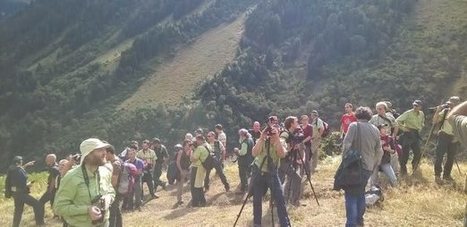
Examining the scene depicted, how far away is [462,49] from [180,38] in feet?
213

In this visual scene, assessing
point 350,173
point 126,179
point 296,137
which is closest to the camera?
point 350,173

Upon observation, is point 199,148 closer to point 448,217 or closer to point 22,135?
point 448,217

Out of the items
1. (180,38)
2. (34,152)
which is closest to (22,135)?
(34,152)

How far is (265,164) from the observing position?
9266 millimetres

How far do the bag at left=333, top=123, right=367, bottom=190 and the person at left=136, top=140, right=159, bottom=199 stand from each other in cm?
1090

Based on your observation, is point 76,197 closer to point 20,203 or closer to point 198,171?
Answer: point 198,171

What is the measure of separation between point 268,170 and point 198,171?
6283 mm

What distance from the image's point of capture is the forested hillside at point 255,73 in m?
76.1

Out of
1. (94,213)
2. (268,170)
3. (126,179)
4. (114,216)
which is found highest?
(94,213)

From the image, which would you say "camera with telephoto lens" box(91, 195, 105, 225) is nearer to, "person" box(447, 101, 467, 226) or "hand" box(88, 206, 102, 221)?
"hand" box(88, 206, 102, 221)

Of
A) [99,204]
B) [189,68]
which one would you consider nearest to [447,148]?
[99,204]

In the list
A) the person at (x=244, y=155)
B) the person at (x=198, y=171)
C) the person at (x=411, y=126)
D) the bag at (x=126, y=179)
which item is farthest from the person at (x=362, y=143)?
the person at (x=198, y=171)

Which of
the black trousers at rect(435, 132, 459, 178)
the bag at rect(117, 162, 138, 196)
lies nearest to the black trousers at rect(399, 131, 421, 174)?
the black trousers at rect(435, 132, 459, 178)

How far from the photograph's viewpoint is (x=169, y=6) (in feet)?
466
